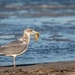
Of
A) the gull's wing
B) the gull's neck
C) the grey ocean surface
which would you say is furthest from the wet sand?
the grey ocean surface

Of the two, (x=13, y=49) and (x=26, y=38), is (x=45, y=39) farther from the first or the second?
(x=13, y=49)

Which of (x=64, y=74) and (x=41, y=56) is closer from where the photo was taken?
(x=64, y=74)

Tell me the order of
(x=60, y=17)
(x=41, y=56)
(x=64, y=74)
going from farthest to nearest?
(x=60, y=17) → (x=41, y=56) → (x=64, y=74)

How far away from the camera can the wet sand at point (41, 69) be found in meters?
11.6

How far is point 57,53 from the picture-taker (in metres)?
15.5

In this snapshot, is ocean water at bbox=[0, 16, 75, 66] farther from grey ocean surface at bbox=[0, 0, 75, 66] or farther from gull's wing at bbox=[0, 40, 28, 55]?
gull's wing at bbox=[0, 40, 28, 55]

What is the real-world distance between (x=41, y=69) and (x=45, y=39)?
271 inches

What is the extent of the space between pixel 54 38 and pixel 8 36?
187cm

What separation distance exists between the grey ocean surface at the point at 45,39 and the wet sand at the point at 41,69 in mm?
1411

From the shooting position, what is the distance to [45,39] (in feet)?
61.5

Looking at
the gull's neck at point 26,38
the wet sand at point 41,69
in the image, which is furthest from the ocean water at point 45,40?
the wet sand at point 41,69

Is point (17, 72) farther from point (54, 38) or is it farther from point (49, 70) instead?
point (54, 38)

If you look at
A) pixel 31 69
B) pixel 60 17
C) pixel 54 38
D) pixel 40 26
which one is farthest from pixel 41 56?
pixel 60 17

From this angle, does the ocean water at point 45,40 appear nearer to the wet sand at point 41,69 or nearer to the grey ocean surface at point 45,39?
the grey ocean surface at point 45,39
